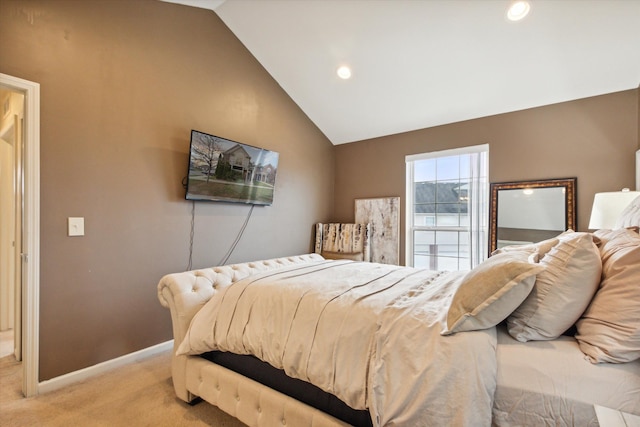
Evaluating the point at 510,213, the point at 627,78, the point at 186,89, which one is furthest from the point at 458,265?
the point at 186,89

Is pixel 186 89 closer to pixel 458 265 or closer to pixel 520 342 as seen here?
pixel 520 342

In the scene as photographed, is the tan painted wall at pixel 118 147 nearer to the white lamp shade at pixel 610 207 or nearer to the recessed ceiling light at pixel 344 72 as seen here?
the recessed ceiling light at pixel 344 72

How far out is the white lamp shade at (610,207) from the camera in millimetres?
2156

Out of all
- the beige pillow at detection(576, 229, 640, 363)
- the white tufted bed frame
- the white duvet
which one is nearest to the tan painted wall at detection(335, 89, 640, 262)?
the white duvet

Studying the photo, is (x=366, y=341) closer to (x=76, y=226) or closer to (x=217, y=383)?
(x=217, y=383)

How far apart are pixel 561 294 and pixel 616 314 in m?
0.15

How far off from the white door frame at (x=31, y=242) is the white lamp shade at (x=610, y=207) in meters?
4.25

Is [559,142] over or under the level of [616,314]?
over

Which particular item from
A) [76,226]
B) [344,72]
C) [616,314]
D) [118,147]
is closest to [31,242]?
[76,226]

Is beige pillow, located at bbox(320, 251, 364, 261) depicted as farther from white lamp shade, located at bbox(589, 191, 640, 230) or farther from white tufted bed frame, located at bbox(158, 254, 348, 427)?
white lamp shade, located at bbox(589, 191, 640, 230)

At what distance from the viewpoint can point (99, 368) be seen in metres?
2.13

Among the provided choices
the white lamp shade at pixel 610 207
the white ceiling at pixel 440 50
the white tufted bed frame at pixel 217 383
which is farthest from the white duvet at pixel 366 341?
the white ceiling at pixel 440 50

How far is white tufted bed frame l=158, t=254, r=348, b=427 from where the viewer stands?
131 cm

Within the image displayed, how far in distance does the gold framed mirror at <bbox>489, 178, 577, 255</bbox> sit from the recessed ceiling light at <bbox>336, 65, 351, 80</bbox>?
217 centimetres
